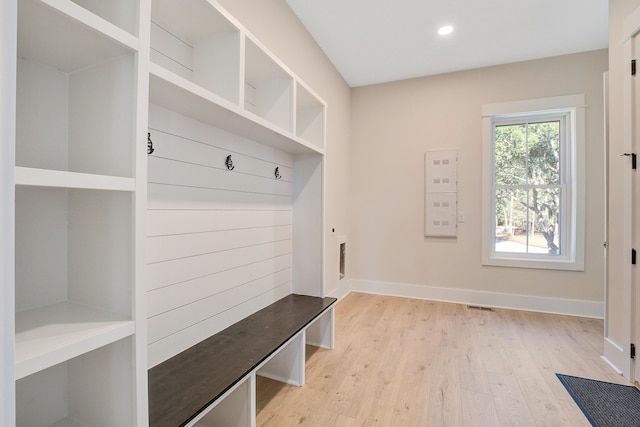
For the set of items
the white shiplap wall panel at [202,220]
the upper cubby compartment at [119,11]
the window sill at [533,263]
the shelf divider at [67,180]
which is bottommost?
the window sill at [533,263]

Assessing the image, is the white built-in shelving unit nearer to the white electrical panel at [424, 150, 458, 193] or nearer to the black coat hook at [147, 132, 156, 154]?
the black coat hook at [147, 132, 156, 154]

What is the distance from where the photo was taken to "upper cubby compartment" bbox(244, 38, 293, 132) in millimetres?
1991

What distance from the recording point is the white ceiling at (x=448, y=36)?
264 cm

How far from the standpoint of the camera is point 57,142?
3.09ft

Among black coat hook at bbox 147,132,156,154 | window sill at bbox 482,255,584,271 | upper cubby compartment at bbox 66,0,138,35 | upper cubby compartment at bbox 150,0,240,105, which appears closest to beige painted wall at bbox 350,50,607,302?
window sill at bbox 482,255,584,271

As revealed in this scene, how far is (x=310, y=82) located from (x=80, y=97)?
2439 millimetres

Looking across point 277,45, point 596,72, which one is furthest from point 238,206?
point 596,72

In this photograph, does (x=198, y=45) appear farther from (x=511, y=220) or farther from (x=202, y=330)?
(x=511, y=220)

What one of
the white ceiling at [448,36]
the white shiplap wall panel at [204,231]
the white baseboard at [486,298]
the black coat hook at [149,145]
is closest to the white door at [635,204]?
the white ceiling at [448,36]

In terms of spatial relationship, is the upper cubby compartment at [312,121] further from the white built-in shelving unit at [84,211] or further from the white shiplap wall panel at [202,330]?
the white built-in shelving unit at [84,211]

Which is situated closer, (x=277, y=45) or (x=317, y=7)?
(x=277, y=45)

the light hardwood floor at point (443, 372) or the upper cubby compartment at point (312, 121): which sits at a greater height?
the upper cubby compartment at point (312, 121)

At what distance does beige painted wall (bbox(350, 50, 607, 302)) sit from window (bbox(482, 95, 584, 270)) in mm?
98

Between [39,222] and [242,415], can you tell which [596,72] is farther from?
[39,222]
